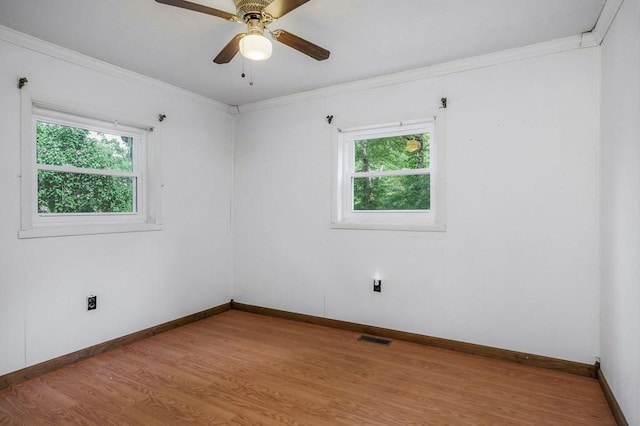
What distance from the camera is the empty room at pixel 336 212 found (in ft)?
7.16

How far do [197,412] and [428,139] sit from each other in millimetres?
2847

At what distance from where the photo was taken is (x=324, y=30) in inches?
97.6

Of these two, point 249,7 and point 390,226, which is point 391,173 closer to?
point 390,226

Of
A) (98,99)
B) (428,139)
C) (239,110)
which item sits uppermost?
(239,110)

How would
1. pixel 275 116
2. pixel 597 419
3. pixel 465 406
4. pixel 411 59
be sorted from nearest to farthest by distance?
pixel 597 419 < pixel 465 406 < pixel 411 59 < pixel 275 116

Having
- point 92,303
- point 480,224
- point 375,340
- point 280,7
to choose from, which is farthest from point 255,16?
point 375,340

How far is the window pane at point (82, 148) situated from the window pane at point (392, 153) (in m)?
2.30

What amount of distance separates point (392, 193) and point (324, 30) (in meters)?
1.64

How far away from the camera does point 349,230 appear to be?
11.8 feet

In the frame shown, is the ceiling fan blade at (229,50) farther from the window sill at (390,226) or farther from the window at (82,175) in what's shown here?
the window sill at (390,226)

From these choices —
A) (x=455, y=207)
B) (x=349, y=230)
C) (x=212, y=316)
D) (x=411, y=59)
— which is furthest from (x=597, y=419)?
(x=212, y=316)

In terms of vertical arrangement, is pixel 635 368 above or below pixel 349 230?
below

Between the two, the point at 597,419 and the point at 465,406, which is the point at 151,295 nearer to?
the point at 465,406

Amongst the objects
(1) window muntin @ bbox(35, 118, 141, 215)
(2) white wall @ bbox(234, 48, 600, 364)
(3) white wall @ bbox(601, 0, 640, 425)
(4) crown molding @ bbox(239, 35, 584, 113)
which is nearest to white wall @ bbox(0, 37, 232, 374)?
(1) window muntin @ bbox(35, 118, 141, 215)
